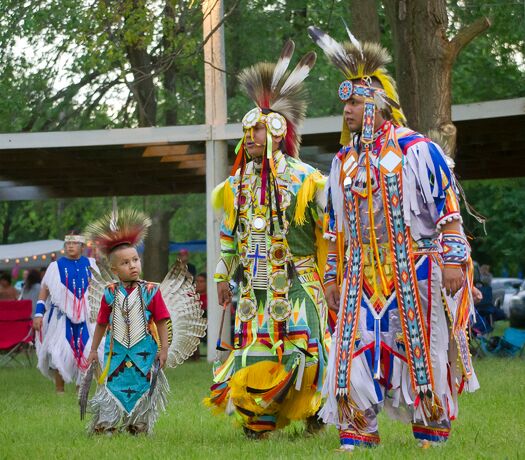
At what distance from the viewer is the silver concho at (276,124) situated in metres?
7.54

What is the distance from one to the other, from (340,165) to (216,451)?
1607 mm

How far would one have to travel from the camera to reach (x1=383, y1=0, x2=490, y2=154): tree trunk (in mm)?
11891

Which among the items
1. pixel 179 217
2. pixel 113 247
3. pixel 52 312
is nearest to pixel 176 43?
pixel 52 312

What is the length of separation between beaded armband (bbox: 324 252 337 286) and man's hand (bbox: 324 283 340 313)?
0.03 m

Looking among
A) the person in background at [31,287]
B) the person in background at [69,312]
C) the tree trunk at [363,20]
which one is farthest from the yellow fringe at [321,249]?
the person in background at [31,287]

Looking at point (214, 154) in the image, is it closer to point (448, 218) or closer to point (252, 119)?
point (252, 119)

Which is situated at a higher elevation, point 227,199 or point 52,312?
point 227,199

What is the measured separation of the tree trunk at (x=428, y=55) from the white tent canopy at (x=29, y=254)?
18224mm

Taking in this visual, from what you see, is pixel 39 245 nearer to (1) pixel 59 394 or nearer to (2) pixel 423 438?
(1) pixel 59 394

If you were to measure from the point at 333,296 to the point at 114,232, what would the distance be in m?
1.82

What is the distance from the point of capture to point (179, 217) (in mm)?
35719

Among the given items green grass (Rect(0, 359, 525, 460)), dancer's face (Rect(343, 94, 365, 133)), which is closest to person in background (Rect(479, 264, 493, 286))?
green grass (Rect(0, 359, 525, 460))

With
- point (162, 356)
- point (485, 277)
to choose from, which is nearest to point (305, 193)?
point (162, 356)

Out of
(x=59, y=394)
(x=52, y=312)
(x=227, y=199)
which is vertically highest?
(x=227, y=199)
